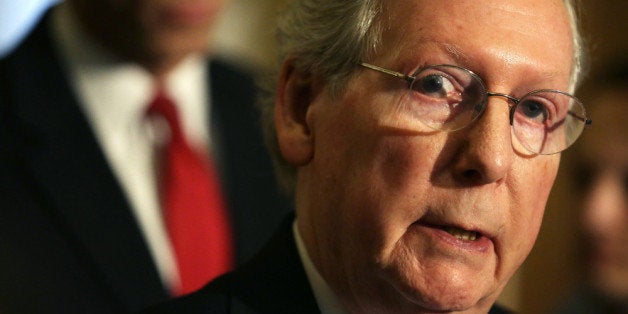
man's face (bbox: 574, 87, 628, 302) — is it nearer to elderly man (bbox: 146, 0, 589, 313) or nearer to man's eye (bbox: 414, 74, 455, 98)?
elderly man (bbox: 146, 0, 589, 313)

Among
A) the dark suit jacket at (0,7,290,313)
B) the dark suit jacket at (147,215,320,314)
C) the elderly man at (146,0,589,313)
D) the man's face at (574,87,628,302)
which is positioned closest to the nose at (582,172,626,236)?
the man's face at (574,87,628,302)

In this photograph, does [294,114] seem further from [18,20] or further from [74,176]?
[18,20]

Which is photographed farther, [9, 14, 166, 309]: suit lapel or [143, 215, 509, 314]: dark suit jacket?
[9, 14, 166, 309]: suit lapel

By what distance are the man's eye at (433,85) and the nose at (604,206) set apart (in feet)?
5.15

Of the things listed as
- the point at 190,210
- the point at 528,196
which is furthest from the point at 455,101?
the point at 190,210

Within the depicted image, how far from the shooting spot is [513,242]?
1.73m

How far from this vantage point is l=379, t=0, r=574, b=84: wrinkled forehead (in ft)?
5.43

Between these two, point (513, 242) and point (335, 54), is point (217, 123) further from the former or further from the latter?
point (513, 242)

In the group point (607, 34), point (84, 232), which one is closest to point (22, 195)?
point (84, 232)

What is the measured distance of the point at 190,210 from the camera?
2.55 m

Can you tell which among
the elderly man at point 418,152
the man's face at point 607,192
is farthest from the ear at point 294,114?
the man's face at point 607,192

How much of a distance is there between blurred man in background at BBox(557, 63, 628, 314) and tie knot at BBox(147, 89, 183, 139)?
136 cm

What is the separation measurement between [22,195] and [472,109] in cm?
120

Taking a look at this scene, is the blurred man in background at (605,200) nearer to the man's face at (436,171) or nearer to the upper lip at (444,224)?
the man's face at (436,171)
